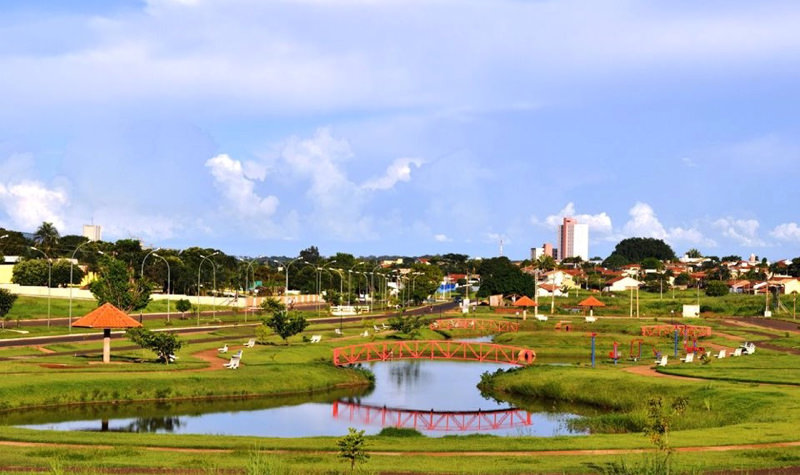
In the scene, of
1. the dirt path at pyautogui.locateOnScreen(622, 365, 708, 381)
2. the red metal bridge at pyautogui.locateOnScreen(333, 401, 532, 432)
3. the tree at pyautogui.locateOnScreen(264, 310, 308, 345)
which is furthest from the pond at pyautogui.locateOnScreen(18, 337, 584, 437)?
the tree at pyautogui.locateOnScreen(264, 310, 308, 345)

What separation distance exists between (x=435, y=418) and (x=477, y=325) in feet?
238

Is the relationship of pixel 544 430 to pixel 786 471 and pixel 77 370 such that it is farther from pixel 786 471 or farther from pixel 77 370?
pixel 77 370

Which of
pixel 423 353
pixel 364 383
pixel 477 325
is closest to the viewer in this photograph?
pixel 364 383

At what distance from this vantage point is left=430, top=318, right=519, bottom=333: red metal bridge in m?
126

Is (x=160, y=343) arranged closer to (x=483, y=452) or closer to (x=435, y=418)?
(x=435, y=418)

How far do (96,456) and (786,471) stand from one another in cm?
2287

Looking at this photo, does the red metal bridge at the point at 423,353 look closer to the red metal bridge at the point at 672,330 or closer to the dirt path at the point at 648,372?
the dirt path at the point at 648,372

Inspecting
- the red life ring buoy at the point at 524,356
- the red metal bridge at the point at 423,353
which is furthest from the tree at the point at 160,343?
the red life ring buoy at the point at 524,356

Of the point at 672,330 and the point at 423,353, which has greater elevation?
the point at 672,330

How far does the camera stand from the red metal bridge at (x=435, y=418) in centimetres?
5516

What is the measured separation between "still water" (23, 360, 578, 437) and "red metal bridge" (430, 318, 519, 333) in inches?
2095

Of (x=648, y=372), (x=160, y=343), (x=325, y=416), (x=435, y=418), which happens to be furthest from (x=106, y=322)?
(x=648, y=372)

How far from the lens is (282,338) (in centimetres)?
8900

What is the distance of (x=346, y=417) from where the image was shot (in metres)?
57.2
